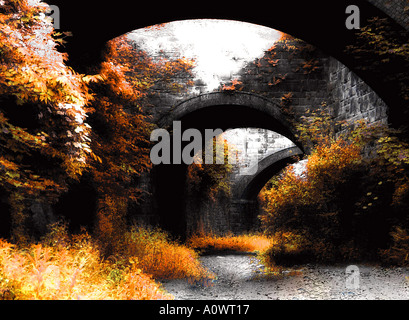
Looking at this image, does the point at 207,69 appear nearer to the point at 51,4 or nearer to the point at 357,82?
the point at 357,82

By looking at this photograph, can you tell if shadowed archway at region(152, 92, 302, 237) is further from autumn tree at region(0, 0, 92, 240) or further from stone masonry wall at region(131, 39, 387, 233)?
autumn tree at region(0, 0, 92, 240)

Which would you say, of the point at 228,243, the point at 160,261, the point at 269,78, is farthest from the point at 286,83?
the point at 228,243

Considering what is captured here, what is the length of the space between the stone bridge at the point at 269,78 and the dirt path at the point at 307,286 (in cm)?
331

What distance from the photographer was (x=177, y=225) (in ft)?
43.7

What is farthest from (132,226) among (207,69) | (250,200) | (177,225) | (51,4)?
(250,200)

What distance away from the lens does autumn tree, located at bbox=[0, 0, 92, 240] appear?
13.7ft

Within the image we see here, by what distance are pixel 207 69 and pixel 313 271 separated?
6777 mm

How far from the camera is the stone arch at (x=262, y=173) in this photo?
19275mm

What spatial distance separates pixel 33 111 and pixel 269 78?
26.9 ft

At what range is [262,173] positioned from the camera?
19.9 metres

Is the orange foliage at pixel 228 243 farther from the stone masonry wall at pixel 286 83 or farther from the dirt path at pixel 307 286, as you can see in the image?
the dirt path at pixel 307 286

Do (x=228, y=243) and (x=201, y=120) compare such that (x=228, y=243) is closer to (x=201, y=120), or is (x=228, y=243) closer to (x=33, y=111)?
(x=201, y=120)

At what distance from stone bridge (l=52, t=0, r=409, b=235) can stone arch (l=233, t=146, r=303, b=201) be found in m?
5.64

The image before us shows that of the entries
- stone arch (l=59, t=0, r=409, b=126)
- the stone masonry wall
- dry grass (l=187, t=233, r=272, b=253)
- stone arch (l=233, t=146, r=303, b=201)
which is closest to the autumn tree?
stone arch (l=59, t=0, r=409, b=126)
